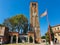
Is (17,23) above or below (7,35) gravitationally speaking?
above

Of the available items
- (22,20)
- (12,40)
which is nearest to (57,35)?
(22,20)

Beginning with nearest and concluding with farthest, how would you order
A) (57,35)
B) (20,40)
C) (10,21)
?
(20,40), (57,35), (10,21)

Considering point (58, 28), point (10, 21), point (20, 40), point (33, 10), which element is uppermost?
point (33, 10)

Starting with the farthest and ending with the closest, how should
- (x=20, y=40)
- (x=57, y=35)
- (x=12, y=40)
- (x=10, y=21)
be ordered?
(x=10, y=21) < (x=57, y=35) < (x=20, y=40) < (x=12, y=40)

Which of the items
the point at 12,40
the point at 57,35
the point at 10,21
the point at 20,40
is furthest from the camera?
the point at 10,21

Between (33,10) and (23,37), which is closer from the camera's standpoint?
(23,37)

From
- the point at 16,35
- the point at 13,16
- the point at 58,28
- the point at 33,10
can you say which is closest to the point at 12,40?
the point at 16,35

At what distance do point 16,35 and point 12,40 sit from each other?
267 cm

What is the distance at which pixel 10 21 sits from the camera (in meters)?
59.1

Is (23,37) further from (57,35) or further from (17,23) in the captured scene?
(57,35)

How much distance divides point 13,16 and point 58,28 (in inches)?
1078

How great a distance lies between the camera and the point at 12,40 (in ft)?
140

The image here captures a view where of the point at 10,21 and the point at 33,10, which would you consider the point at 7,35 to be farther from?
the point at 33,10

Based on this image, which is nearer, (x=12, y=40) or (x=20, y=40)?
(x=12, y=40)
